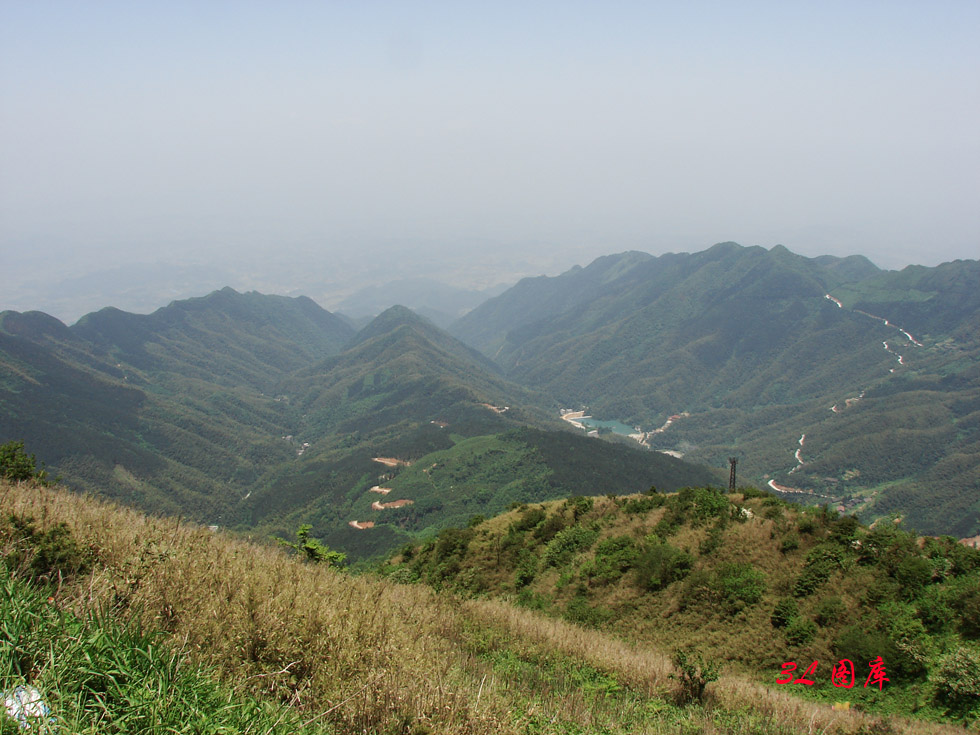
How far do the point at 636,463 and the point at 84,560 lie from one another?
311 ft

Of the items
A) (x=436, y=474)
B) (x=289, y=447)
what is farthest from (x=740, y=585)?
(x=289, y=447)

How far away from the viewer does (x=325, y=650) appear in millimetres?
7105

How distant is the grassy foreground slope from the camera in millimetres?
5734

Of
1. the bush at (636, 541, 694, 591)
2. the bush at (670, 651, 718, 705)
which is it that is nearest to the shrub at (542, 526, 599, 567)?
the bush at (636, 541, 694, 591)

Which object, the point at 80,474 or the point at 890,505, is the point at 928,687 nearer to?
the point at 890,505

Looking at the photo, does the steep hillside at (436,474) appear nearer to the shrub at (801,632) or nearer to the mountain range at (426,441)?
the mountain range at (426,441)

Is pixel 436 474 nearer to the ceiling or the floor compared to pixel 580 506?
nearer to the floor

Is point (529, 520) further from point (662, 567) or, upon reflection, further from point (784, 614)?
point (784, 614)

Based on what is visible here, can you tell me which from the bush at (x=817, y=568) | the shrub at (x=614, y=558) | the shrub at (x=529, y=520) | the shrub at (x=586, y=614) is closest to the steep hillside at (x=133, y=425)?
the shrub at (x=529, y=520)

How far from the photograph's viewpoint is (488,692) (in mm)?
6398

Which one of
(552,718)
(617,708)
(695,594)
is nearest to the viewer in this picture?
(552,718)

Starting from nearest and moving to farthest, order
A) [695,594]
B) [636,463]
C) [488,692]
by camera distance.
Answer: [488,692] < [695,594] < [636,463]

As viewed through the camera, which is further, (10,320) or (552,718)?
(10,320)

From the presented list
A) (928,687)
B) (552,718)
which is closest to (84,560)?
(552,718)
